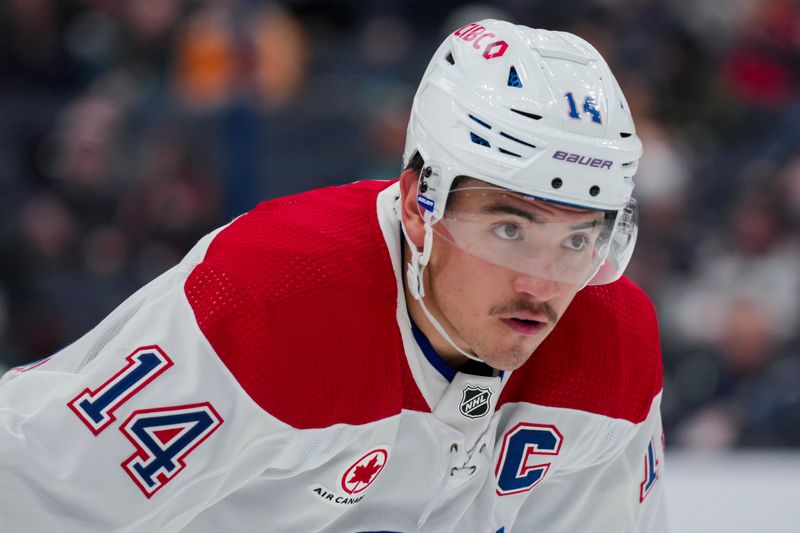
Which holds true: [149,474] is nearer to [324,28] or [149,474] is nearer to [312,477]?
[312,477]

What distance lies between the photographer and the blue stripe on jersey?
209 cm

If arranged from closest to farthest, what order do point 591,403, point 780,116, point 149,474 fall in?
1. point 149,474
2. point 591,403
3. point 780,116

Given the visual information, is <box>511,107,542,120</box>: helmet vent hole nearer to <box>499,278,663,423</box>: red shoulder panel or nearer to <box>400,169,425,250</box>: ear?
<box>400,169,425,250</box>: ear

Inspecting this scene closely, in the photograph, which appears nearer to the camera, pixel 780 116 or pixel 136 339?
pixel 136 339

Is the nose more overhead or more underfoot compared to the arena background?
more overhead

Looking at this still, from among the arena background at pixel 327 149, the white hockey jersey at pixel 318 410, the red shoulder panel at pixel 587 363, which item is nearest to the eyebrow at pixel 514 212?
the white hockey jersey at pixel 318 410

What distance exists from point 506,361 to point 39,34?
11.5ft

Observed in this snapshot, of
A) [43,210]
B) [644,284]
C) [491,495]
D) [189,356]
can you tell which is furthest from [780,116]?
[189,356]

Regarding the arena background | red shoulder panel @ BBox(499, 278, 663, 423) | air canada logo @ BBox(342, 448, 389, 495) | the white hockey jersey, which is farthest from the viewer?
the arena background

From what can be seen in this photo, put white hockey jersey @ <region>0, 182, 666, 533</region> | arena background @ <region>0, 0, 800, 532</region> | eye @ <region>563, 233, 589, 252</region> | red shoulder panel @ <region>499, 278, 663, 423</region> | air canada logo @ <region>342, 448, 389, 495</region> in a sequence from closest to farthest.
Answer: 1. white hockey jersey @ <region>0, 182, 666, 533</region>
2. eye @ <region>563, 233, 589, 252</region>
3. air canada logo @ <region>342, 448, 389, 495</region>
4. red shoulder panel @ <region>499, 278, 663, 423</region>
5. arena background @ <region>0, 0, 800, 532</region>

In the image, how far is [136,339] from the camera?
1.86m

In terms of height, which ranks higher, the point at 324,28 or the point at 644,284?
the point at 324,28

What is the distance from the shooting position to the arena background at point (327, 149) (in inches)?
170

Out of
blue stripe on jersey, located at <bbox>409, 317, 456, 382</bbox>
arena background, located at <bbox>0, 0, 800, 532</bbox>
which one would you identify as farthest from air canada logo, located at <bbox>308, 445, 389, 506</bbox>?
arena background, located at <bbox>0, 0, 800, 532</bbox>
